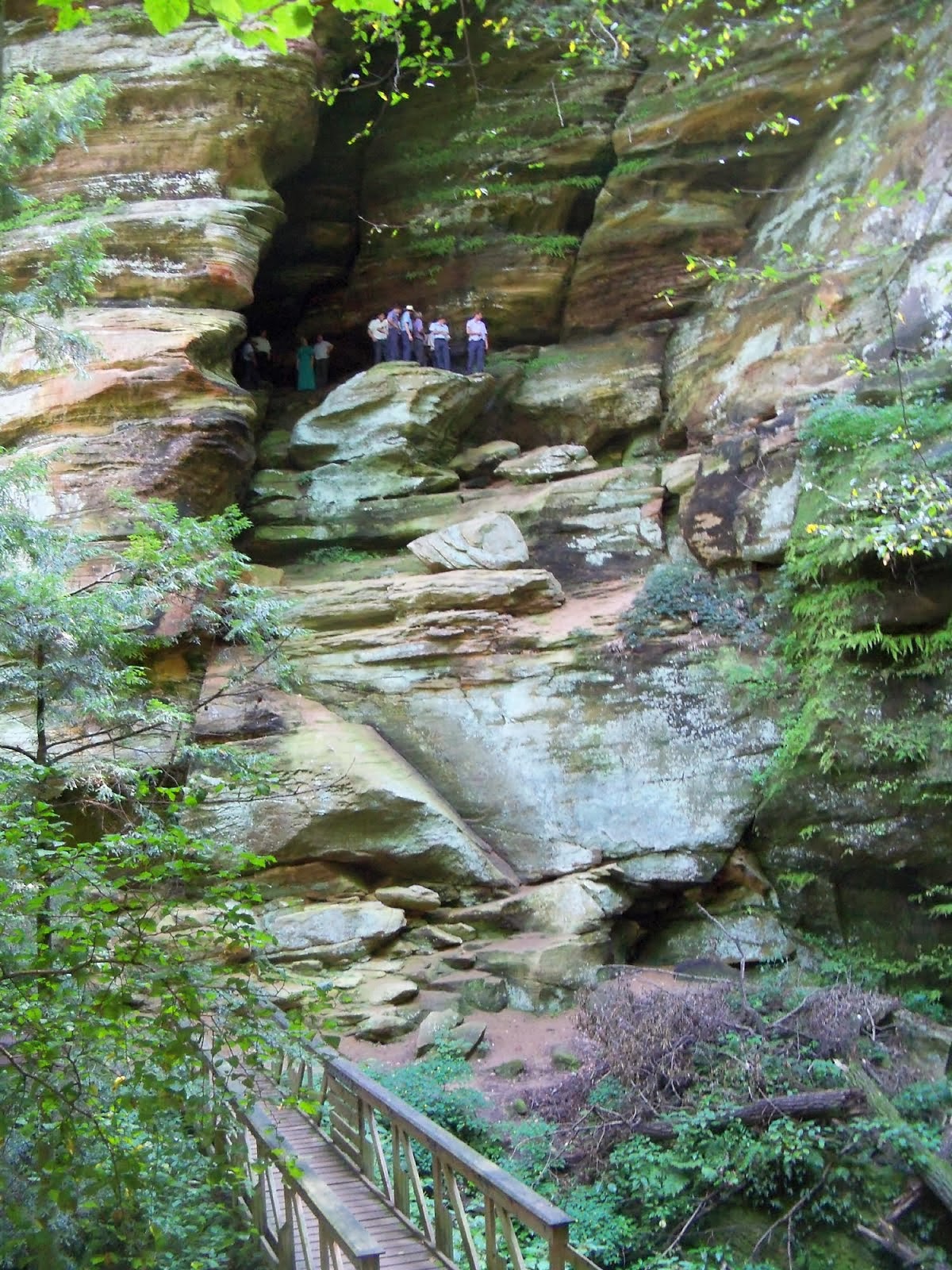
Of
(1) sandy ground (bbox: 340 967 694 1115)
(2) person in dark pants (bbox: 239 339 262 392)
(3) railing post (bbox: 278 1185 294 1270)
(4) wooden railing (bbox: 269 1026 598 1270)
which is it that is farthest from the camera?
(2) person in dark pants (bbox: 239 339 262 392)

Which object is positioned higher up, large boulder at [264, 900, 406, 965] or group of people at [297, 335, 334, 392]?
group of people at [297, 335, 334, 392]

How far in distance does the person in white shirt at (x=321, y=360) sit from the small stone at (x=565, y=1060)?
13786mm

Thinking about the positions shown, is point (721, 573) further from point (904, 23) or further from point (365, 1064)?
point (904, 23)

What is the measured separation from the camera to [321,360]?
778 inches

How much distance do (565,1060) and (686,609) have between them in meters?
5.95

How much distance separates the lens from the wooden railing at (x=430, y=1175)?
513cm

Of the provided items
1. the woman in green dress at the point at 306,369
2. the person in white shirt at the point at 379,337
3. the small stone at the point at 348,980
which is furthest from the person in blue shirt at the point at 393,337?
the small stone at the point at 348,980

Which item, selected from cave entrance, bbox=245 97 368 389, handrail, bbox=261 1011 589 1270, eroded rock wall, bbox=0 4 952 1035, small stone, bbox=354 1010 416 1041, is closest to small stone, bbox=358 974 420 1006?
eroded rock wall, bbox=0 4 952 1035

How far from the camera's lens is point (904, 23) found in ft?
51.0

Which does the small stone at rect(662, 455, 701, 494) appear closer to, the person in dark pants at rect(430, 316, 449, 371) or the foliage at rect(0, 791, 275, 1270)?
the person in dark pants at rect(430, 316, 449, 371)

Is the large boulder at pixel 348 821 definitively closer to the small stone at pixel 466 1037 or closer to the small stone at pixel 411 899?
the small stone at pixel 411 899

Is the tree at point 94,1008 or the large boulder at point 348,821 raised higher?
the tree at point 94,1008

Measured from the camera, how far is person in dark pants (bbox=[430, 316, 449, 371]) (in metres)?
18.3

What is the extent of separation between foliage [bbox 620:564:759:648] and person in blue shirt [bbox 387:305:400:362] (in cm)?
734
